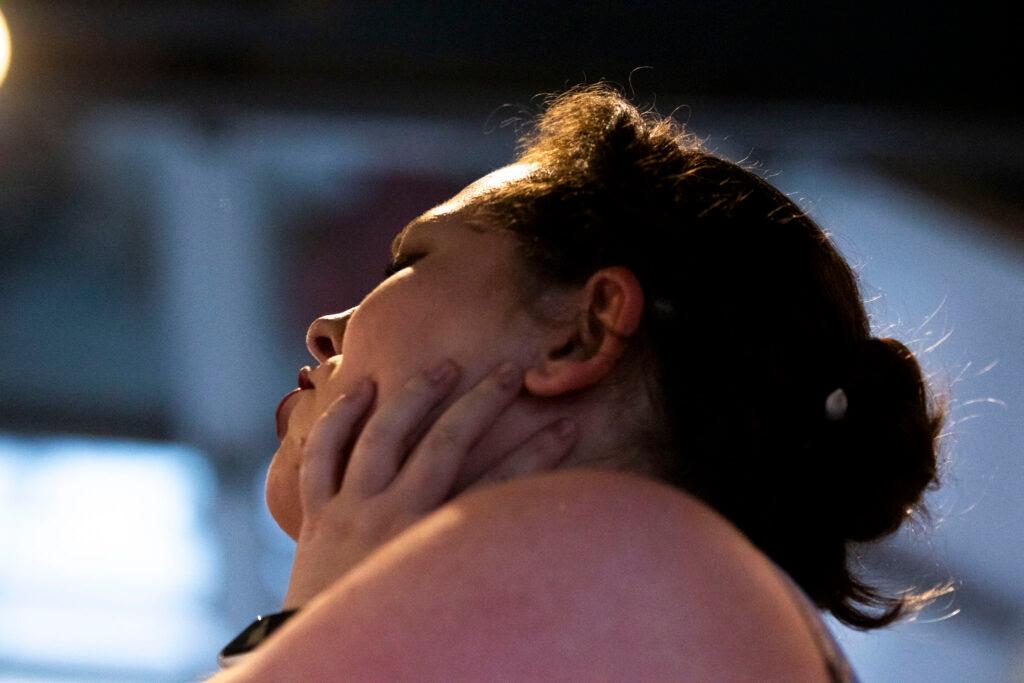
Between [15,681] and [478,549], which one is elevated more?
[15,681]

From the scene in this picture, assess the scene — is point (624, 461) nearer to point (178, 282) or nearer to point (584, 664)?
point (584, 664)

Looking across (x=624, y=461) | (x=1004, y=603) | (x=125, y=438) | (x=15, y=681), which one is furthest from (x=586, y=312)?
(x=15, y=681)

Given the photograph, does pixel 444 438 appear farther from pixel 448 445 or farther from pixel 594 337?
pixel 594 337

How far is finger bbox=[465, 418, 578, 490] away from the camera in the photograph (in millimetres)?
848

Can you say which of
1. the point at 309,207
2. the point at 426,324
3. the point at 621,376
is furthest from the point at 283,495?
the point at 309,207

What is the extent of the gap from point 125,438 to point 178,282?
778 mm

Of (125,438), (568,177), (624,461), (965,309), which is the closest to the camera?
(624,461)

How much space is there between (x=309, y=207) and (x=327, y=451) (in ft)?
7.09

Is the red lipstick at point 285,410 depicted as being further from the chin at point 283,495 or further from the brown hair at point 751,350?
the brown hair at point 751,350

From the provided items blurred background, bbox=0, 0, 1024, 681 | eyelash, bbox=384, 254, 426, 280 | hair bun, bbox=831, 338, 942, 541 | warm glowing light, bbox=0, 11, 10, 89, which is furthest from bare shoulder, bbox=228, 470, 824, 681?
warm glowing light, bbox=0, 11, 10, 89

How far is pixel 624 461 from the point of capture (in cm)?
87

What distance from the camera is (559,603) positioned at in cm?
57

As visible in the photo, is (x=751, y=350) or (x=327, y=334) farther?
(x=327, y=334)

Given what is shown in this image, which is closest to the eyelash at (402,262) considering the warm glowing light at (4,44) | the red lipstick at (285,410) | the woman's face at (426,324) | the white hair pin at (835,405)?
the woman's face at (426,324)
